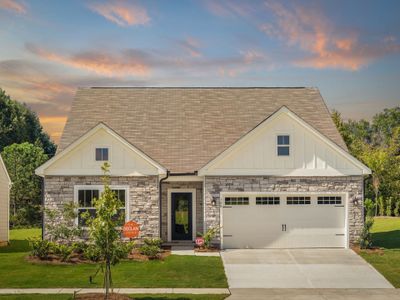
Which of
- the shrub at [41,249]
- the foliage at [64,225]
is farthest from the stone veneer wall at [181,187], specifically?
the shrub at [41,249]

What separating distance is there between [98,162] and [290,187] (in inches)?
317

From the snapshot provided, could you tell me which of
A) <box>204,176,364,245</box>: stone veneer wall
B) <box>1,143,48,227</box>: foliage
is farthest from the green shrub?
<box>1,143,48,227</box>: foliage

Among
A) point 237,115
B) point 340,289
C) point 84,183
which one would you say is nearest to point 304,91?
point 237,115

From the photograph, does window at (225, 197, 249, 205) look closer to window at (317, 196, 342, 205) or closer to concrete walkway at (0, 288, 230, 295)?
window at (317, 196, 342, 205)

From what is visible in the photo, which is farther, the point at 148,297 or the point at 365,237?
the point at 365,237

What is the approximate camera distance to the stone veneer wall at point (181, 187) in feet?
86.4

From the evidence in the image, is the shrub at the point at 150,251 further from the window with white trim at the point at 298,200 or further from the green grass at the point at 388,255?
the green grass at the point at 388,255

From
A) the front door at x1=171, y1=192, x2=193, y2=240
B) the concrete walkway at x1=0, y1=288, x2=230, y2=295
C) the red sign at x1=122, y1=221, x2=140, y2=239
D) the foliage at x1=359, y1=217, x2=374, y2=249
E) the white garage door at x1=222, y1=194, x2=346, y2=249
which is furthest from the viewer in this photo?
the front door at x1=171, y1=192, x2=193, y2=240

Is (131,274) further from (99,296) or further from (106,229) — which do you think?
(106,229)

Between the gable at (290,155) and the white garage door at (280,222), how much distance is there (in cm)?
115

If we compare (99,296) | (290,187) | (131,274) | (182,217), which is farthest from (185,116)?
(99,296)

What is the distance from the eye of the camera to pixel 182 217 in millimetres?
26547

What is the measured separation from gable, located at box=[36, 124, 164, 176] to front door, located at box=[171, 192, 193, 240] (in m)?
2.60

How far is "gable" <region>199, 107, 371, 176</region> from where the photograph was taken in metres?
24.5
